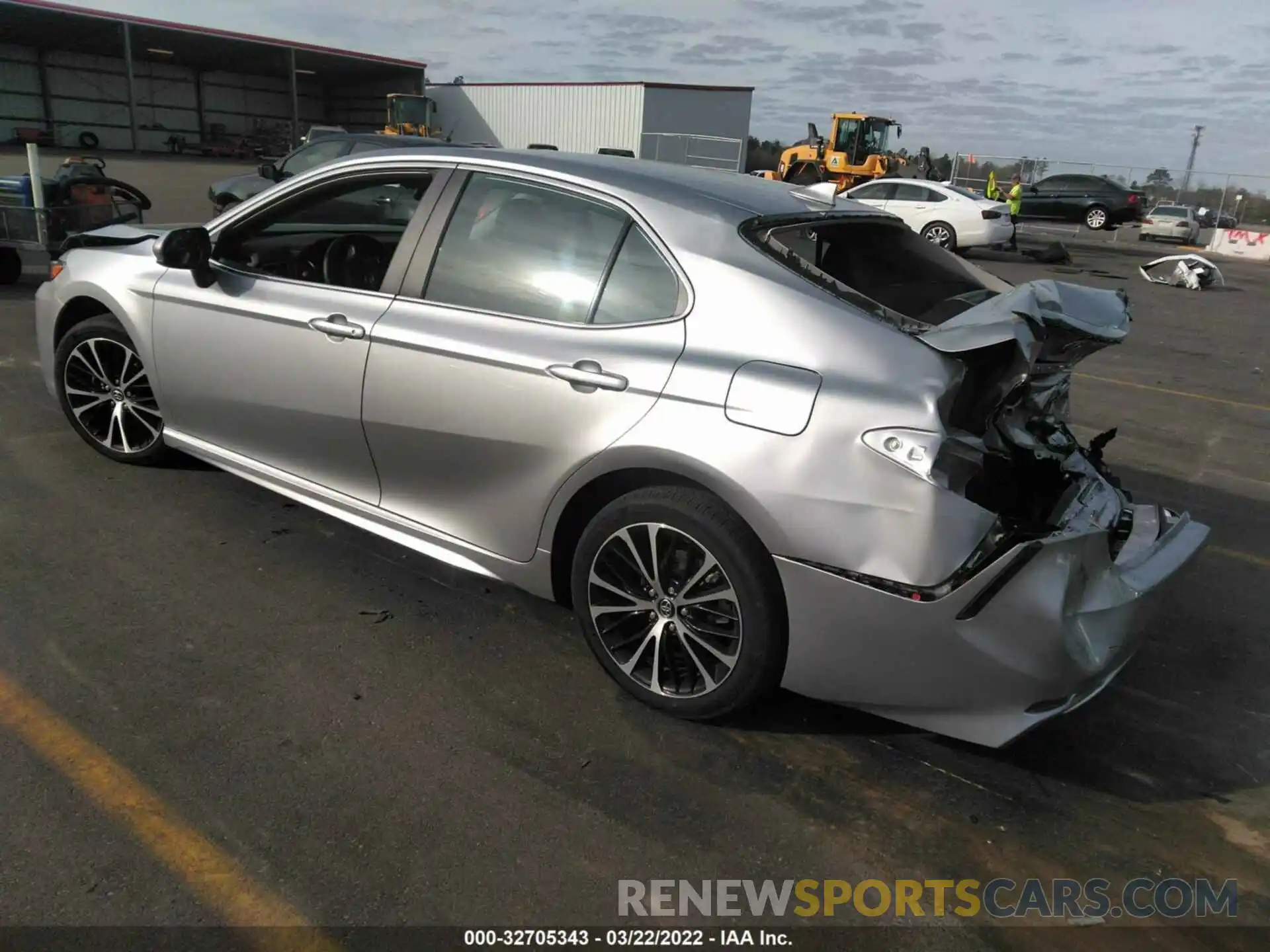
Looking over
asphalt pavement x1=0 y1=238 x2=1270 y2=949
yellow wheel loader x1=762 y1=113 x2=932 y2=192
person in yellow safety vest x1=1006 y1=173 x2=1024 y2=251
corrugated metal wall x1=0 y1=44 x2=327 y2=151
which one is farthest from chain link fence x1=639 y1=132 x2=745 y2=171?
asphalt pavement x1=0 y1=238 x2=1270 y2=949

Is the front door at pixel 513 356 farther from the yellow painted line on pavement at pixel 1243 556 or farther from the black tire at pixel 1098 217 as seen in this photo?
the black tire at pixel 1098 217

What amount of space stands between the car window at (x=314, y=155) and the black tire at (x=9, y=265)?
4.41 m

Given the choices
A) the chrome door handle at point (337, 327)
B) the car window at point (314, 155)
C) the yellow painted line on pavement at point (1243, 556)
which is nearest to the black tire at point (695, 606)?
the chrome door handle at point (337, 327)

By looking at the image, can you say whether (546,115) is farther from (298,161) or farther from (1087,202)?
(298,161)

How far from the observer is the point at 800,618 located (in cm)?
262

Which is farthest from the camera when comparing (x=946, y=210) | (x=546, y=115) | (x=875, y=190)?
(x=546, y=115)

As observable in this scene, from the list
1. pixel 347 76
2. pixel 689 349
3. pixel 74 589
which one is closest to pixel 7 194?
pixel 74 589

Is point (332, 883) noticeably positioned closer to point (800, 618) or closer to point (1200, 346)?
point (800, 618)

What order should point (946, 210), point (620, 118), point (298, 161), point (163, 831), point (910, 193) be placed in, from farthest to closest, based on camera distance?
1. point (620, 118)
2. point (910, 193)
3. point (946, 210)
4. point (298, 161)
5. point (163, 831)

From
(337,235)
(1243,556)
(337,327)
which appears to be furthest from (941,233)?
(337,327)

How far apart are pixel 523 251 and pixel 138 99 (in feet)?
172

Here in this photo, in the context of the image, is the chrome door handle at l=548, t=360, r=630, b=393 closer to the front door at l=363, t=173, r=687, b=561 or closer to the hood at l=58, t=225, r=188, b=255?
the front door at l=363, t=173, r=687, b=561

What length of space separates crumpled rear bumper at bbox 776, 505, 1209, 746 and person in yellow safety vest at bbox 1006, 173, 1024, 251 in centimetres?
1994

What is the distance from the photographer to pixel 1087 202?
29.7m
